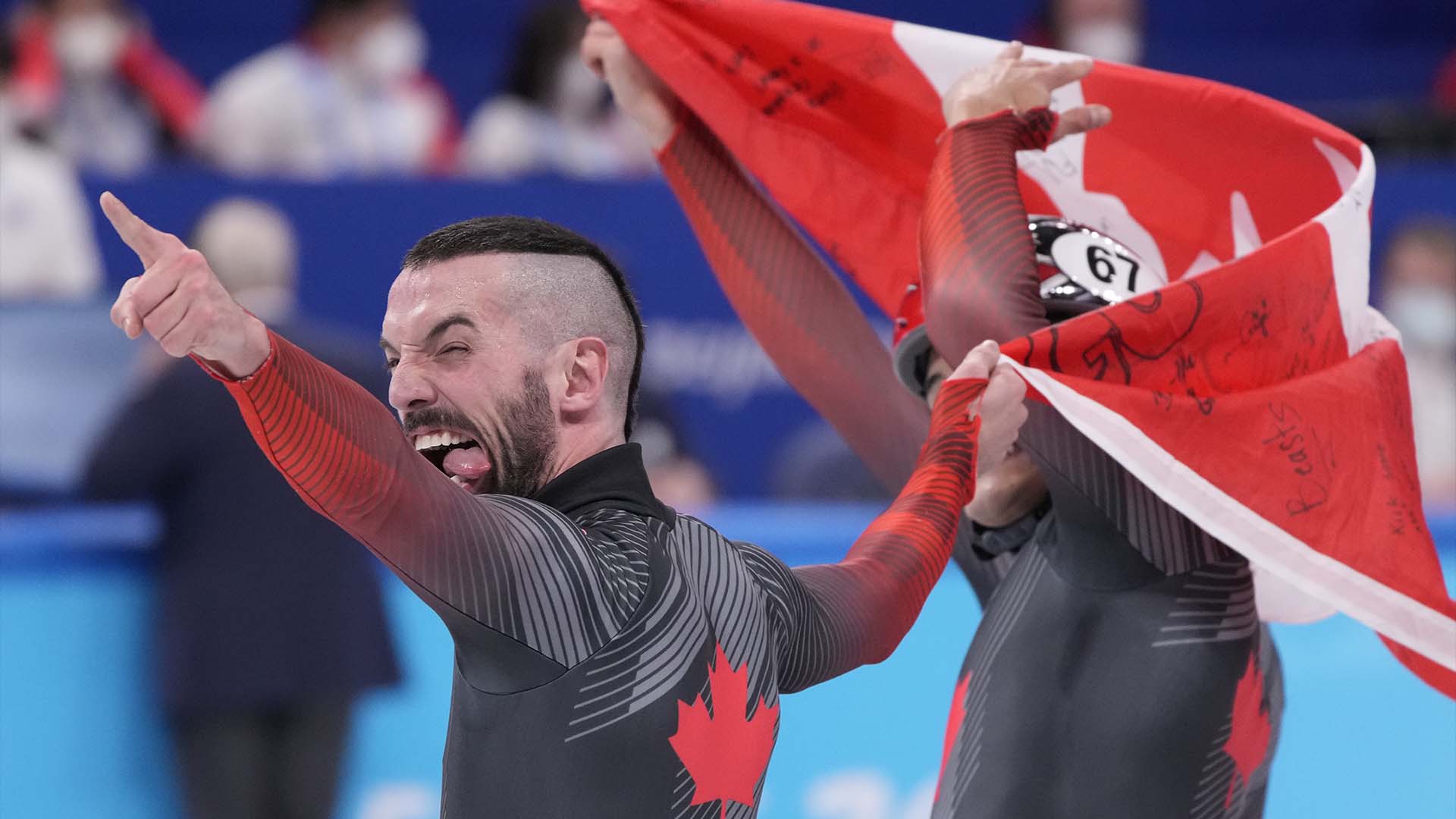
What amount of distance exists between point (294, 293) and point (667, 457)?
60.3 inches

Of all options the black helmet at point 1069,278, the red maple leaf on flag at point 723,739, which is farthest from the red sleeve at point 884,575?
the black helmet at point 1069,278

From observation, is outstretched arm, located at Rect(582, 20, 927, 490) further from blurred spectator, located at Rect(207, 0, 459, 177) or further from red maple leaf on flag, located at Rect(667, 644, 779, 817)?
blurred spectator, located at Rect(207, 0, 459, 177)

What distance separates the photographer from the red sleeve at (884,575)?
2.07 m

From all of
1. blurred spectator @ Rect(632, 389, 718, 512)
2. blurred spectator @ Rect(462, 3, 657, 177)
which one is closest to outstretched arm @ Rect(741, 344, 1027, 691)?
blurred spectator @ Rect(632, 389, 718, 512)

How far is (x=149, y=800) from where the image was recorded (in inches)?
159

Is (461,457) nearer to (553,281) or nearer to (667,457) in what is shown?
(553,281)

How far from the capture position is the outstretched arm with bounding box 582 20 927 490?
2.73m

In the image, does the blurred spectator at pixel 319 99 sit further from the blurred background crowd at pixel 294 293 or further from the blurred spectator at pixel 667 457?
the blurred spectator at pixel 667 457

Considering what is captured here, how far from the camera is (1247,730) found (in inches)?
91.8

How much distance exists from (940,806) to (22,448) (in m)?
3.39

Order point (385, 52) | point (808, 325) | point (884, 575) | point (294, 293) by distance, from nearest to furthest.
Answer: point (884, 575) → point (808, 325) → point (294, 293) → point (385, 52)

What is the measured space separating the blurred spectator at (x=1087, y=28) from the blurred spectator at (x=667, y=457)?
7.85 ft

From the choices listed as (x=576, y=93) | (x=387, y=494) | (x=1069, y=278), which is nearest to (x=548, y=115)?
(x=576, y=93)

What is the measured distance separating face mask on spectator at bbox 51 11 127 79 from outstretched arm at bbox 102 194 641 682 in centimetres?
525
